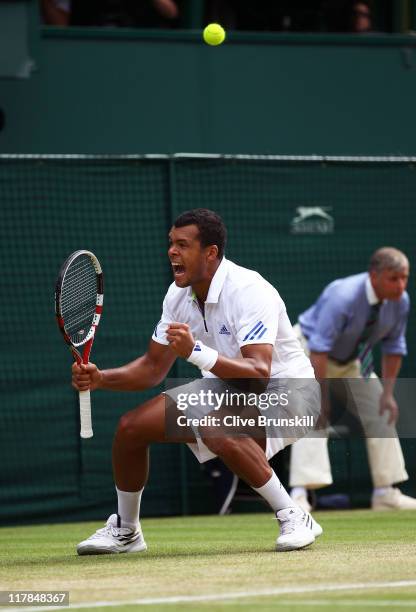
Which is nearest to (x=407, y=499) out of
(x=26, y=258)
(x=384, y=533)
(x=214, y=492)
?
(x=214, y=492)

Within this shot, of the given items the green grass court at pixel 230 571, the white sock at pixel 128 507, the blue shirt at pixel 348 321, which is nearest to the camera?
the green grass court at pixel 230 571

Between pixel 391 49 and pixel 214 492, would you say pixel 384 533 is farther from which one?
pixel 391 49

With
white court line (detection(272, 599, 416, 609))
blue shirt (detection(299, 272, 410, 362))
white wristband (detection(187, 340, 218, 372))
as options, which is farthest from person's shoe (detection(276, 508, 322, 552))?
blue shirt (detection(299, 272, 410, 362))

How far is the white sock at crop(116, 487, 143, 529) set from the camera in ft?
21.2

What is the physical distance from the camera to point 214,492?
10.1 metres

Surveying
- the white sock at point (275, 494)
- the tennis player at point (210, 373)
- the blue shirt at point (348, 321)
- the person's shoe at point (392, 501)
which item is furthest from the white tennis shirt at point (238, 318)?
the person's shoe at point (392, 501)

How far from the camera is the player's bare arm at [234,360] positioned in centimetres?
596

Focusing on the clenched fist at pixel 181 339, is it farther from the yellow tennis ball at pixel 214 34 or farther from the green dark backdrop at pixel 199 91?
the green dark backdrop at pixel 199 91

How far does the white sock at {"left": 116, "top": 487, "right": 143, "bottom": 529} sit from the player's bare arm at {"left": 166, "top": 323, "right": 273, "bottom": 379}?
799 millimetres

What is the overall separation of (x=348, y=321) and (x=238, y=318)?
11.1ft

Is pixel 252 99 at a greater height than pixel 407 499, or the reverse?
pixel 252 99

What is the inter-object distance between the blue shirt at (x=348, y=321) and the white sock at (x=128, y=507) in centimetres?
334

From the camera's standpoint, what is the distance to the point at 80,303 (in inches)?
265

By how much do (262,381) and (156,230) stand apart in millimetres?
3801
